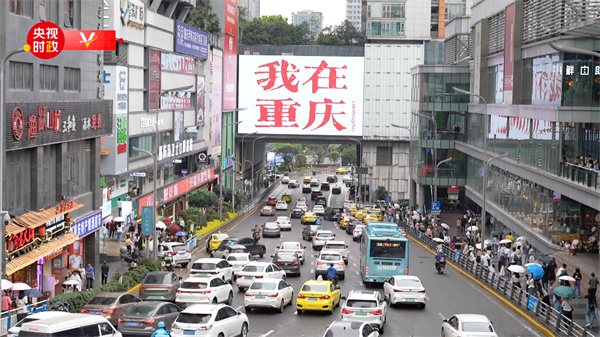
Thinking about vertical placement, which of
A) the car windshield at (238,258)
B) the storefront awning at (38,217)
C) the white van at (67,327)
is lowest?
the car windshield at (238,258)

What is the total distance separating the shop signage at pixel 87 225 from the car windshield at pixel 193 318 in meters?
15.8

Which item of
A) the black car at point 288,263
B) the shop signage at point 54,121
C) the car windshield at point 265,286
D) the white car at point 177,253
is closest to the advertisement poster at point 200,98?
the white car at point 177,253

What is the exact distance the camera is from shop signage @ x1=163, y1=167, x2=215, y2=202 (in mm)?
71750

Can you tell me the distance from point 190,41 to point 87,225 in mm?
39155

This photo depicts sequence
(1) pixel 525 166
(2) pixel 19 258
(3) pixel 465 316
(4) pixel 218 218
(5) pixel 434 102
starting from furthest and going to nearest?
(5) pixel 434 102 < (4) pixel 218 218 < (1) pixel 525 166 < (2) pixel 19 258 < (3) pixel 465 316

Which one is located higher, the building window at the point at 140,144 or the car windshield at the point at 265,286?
the building window at the point at 140,144

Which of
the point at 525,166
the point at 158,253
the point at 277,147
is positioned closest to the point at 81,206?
the point at 158,253

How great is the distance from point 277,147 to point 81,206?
501 feet

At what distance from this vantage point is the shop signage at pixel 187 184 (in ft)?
235

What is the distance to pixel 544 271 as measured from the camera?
124 ft

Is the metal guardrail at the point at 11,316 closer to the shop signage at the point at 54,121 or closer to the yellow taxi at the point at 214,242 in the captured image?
the shop signage at the point at 54,121

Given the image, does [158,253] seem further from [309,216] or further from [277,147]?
[277,147]

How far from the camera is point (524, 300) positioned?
35.4 metres

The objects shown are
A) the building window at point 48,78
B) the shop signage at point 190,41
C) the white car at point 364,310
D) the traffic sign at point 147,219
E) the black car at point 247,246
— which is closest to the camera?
the white car at point 364,310
